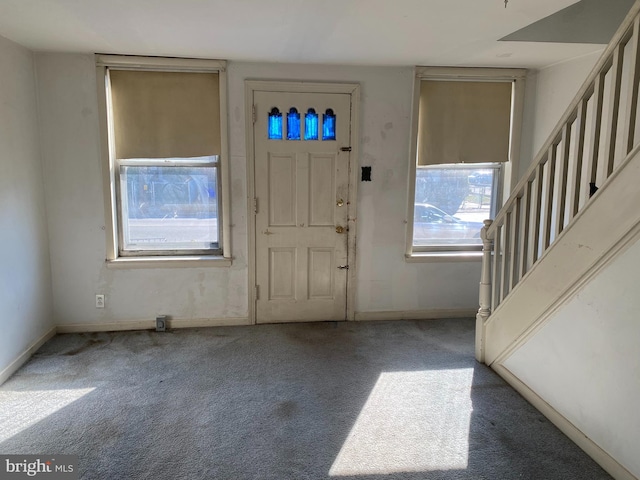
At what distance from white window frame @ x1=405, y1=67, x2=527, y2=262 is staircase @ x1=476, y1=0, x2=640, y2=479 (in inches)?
40.6

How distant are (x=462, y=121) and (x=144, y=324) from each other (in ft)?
10.9

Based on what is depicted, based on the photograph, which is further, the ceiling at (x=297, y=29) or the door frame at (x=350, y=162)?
the door frame at (x=350, y=162)

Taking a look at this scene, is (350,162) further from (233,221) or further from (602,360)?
(602,360)

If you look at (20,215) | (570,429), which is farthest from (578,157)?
(20,215)

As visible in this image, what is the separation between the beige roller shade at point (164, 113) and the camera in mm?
3643

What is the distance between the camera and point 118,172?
378 centimetres

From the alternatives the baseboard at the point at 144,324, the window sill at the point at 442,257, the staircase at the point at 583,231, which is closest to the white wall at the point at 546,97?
the staircase at the point at 583,231

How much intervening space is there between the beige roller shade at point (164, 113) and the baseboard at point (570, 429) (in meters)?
2.90

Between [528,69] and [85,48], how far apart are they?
12.0 feet

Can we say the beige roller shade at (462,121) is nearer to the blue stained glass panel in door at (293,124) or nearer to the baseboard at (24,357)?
the blue stained glass panel in door at (293,124)

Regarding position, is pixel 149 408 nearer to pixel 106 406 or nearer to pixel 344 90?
pixel 106 406

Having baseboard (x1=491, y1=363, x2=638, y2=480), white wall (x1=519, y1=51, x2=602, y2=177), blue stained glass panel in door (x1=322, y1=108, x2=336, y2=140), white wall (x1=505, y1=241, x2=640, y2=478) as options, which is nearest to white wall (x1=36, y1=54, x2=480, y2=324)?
blue stained glass panel in door (x1=322, y1=108, x2=336, y2=140)

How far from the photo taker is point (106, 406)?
269 centimetres

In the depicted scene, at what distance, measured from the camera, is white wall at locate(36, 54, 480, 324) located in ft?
11.7
